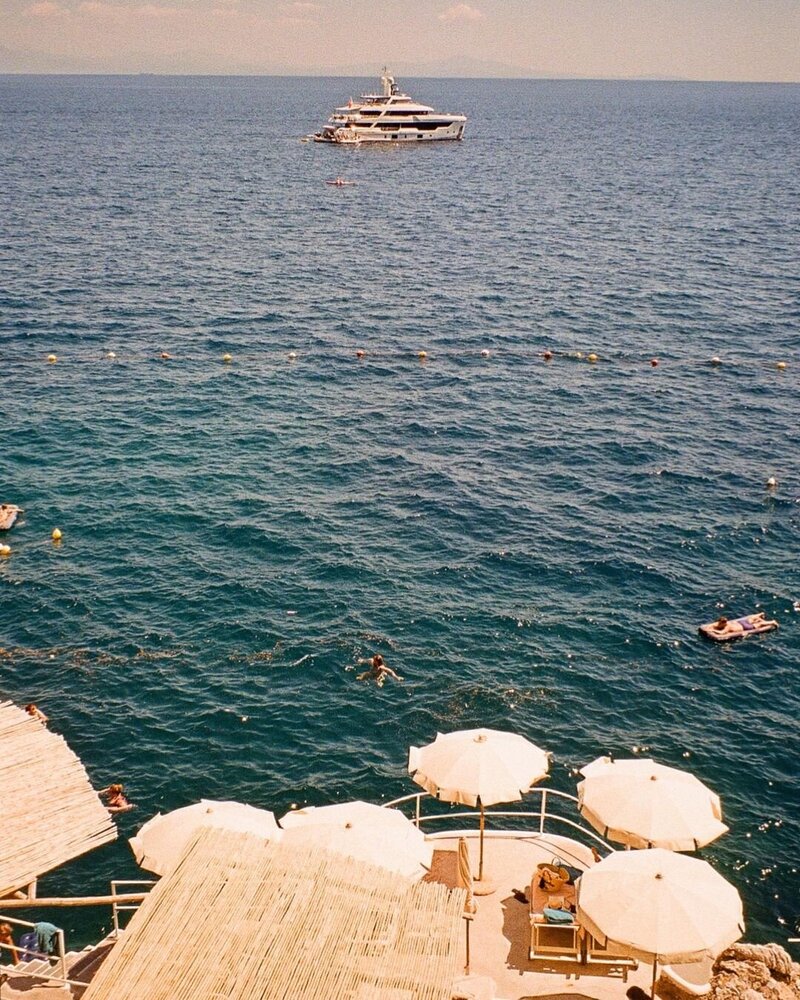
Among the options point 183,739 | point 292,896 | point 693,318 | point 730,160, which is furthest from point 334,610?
point 730,160

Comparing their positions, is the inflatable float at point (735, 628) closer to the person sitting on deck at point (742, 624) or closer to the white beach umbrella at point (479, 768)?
the person sitting on deck at point (742, 624)

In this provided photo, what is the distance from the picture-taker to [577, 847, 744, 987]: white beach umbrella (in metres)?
17.5

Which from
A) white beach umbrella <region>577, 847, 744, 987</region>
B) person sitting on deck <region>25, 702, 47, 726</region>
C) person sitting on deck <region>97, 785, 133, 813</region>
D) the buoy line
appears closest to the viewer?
white beach umbrella <region>577, 847, 744, 987</region>

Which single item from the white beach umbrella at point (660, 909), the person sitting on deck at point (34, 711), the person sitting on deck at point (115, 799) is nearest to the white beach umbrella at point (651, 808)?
the white beach umbrella at point (660, 909)

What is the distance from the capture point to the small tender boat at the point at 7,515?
45438 mm

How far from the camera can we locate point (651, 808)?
21.8 meters

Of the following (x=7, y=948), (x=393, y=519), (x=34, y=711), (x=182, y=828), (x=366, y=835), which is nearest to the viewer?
(x=366, y=835)

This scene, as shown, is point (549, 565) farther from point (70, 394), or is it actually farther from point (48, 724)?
point (70, 394)

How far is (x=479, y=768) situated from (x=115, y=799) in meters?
14.1

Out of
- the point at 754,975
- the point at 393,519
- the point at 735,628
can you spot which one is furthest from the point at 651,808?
the point at 393,519

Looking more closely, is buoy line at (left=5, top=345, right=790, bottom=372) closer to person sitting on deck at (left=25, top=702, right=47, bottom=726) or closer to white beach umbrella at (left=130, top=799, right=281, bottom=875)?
person sitting on deck at (left=25, top=702, right=47, bottom=726)

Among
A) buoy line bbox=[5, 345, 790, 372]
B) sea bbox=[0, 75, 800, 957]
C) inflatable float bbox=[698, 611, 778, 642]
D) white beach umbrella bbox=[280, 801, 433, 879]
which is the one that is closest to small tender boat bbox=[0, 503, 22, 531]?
sea bbox=[0, 75, 800, 957]

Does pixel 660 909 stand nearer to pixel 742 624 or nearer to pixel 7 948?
pixel 7 948

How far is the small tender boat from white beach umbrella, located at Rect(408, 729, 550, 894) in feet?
95.9
